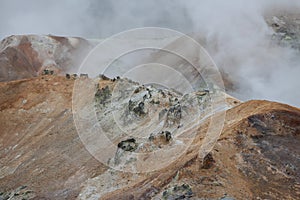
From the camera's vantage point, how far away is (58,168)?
1533 inches

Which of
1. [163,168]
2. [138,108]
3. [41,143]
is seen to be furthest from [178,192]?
[41,143]

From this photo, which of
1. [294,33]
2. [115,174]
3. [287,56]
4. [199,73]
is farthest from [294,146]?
[294,33]

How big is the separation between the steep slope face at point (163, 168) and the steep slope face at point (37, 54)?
231 ft

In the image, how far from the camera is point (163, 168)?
28594 millimetres

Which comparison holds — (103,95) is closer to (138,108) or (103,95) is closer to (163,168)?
(138,108)

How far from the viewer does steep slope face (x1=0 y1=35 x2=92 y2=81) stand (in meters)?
121

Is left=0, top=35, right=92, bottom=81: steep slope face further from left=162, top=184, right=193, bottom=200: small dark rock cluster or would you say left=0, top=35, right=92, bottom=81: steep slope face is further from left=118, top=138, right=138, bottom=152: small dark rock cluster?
left=162, top=184, right=193, bottom=200: small dark rock cluster

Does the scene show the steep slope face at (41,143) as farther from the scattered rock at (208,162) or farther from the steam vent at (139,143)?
the scattered rock at (208,162)

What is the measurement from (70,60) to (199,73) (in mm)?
43357

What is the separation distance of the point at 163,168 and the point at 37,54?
112730mm

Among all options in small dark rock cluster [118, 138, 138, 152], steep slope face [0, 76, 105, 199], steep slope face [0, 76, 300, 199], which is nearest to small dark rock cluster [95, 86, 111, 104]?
steep slope face [0, 76, 300, 199]

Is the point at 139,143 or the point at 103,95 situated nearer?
the point at 139,143

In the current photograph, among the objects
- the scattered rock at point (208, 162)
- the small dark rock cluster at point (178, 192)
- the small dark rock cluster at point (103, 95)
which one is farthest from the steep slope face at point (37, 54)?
the small dark rock cluster at point (178, 192)

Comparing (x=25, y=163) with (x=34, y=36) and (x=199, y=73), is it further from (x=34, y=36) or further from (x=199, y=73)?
(x=34, y=36)
